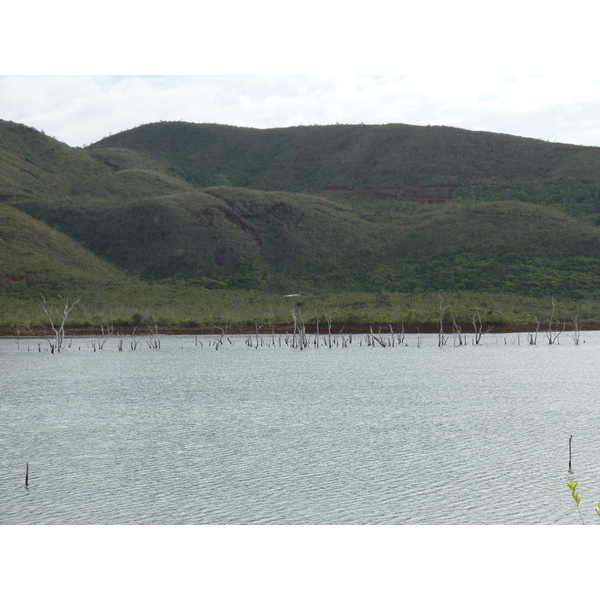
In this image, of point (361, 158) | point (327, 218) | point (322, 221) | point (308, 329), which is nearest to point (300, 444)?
point (308, 329)

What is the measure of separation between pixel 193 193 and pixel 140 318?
33.9 metres

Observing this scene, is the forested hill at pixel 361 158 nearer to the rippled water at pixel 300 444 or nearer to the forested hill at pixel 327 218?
the forested hill at pixel 327 218

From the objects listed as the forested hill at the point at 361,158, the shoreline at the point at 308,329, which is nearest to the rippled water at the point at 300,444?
the shoreline at the point at 308,329

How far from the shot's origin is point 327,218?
9169cm

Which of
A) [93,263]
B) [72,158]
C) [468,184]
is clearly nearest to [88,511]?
[93,263]

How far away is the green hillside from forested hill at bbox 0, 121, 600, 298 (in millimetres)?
213

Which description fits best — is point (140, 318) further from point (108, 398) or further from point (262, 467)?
point (262, 467)

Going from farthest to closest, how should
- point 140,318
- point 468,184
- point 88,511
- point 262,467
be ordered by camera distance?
point 468,184 → point 140,318 → point 262,467 → point 88,511

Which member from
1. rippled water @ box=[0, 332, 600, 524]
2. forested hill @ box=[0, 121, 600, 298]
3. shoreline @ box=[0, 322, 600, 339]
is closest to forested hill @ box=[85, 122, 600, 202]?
forested hill @ box=[0, 121, 600, 298]

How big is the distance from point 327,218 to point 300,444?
242ft

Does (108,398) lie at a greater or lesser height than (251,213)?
lesser

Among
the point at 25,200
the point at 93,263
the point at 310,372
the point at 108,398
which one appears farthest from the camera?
the point at 25,200

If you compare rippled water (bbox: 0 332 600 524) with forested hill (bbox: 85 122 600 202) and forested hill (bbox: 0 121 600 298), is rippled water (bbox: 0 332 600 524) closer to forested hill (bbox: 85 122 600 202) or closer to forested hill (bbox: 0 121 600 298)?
forested hill (bbox: 0 121 600 298)

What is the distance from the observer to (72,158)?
11325 cm
